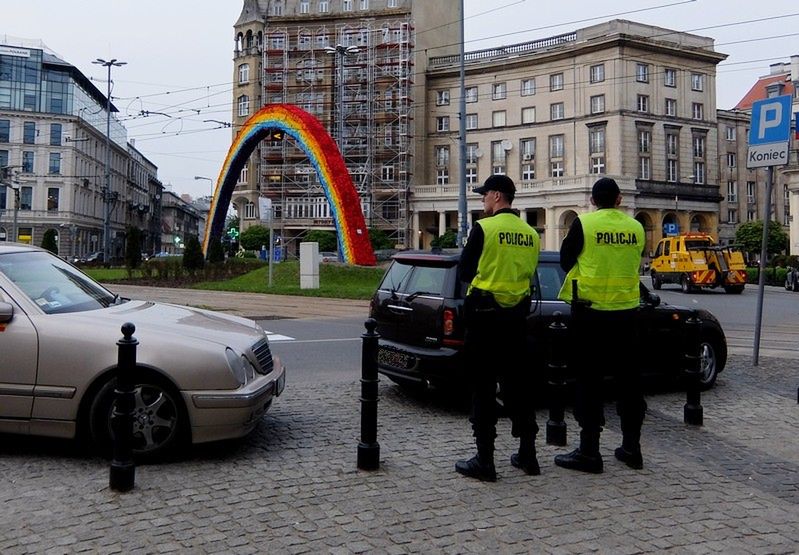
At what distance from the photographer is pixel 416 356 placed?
655 centimetres

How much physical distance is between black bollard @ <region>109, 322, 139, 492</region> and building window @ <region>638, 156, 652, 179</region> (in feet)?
213

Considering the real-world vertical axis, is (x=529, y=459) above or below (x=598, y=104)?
below

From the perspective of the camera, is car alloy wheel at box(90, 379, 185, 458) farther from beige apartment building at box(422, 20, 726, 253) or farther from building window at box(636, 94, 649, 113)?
building window at box(636, 94, 649, 113)

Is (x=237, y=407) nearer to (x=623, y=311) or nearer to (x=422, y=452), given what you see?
(x=422, y=452)

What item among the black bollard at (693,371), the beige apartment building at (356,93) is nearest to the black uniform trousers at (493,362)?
the black bollard at (693,371)

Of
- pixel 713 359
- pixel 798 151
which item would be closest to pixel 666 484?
pixel 713 359

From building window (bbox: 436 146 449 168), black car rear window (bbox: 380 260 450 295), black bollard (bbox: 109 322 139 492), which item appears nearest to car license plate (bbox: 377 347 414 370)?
black car rear window (bbox: 380 260 450 295)

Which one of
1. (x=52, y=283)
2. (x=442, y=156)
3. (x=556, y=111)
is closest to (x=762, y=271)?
(x=52, y=283)

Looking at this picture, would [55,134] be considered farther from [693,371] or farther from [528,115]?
[693,371]

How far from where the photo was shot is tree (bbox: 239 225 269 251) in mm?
69375

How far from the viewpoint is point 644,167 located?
212 feet

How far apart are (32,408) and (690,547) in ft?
13.7

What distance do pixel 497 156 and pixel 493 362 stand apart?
229ft

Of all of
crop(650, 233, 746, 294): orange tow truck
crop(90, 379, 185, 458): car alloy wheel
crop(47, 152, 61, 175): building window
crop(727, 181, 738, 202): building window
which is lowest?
crop(90, 379, 185, 458): car alloy wheel
